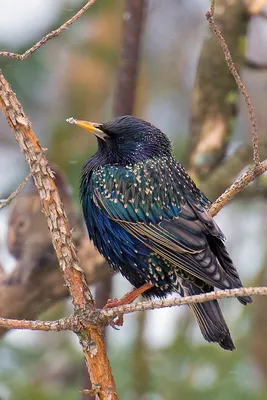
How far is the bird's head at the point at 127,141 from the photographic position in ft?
13.5

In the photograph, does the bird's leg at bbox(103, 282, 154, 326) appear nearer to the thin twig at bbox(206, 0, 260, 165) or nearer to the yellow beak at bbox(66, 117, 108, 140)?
the yellow beak at bbox(66, 117, 108, 140)

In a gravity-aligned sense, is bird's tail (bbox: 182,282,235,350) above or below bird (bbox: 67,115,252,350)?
below

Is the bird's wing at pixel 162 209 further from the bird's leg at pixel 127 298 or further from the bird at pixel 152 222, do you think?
the bird's leg at pixel 127 298

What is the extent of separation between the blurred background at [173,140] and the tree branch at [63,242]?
200 centimetres

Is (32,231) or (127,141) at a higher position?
(32,231)

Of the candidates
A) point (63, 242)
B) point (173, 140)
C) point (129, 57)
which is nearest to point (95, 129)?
point (63, 242)

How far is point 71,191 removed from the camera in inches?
254

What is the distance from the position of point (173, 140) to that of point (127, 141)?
3426 millimetres

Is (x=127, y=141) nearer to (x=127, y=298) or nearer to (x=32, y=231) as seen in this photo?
(x=127, y=298)

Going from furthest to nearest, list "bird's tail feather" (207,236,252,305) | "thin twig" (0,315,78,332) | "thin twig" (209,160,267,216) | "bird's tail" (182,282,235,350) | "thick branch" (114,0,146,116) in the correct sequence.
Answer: "thick branch" (114,0,146,116)
"bird's tail feather" (207,236,252,305)
"bird's tail" (182,282,235,350)
"thin twig" (209,160,267,216)
"thin twig" (0,315,78,332)

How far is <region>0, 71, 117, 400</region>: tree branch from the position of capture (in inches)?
121

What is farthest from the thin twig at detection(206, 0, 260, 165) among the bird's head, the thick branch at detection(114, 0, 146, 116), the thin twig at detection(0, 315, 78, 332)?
the thick branch at detection(114, 0, 146, 116)

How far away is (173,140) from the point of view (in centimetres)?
751

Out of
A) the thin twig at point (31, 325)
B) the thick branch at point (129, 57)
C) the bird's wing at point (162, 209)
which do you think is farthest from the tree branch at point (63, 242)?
the thick branch at point (129, 57)
